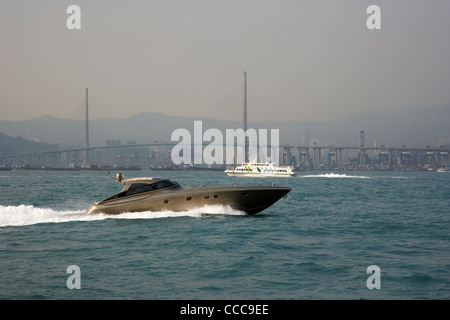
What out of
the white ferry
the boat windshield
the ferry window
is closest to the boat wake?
the boat windshield

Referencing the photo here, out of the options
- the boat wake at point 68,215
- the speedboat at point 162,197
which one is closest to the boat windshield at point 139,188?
the speedboat at point 162,197

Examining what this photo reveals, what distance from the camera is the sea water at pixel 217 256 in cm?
1177

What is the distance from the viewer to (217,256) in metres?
15.6

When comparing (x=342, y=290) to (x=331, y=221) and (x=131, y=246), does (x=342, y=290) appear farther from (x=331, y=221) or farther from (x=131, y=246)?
(x=331, y=221)

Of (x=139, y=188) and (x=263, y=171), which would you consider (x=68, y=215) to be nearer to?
(x=139, y=188)

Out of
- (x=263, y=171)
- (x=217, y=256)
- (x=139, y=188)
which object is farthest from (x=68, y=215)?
(x=263, y=171)

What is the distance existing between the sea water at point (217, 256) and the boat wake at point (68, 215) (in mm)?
47

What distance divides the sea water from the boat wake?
0.05m

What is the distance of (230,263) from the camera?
14531 mm

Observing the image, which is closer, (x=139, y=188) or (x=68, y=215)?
(x=139, y=188)

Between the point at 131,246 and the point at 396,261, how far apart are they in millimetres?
8574

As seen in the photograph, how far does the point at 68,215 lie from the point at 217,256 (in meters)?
11.5

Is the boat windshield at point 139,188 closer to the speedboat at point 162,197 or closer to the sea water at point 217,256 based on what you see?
the speedboat at point 162,197
